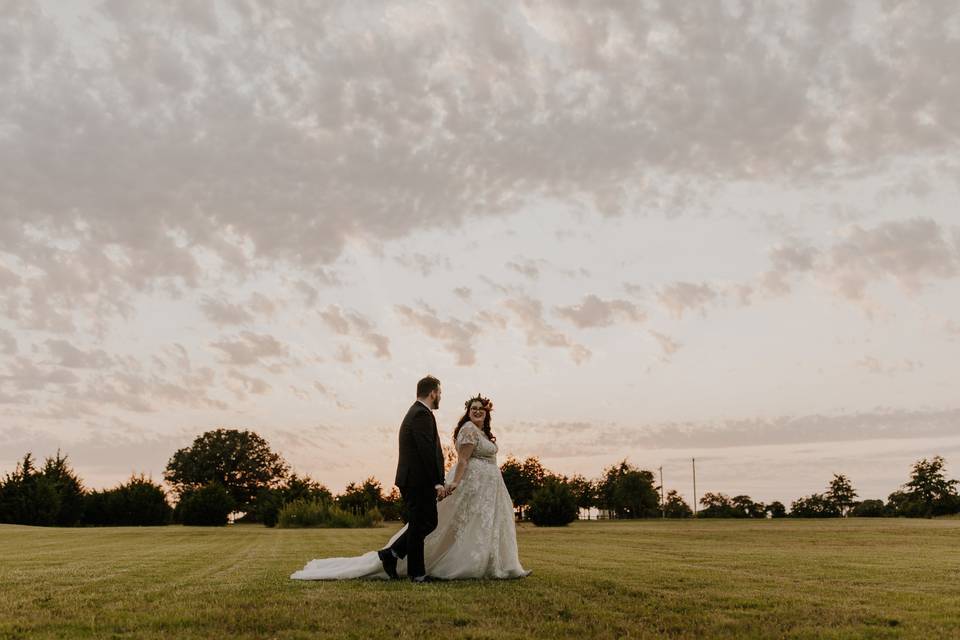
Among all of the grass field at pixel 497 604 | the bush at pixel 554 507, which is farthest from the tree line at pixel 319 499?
the grass field at pixel 497 604

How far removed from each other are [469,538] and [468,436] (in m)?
1.44

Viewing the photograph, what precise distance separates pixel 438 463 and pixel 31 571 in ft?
23.1

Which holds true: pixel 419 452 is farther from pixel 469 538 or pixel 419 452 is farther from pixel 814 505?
pixel 814 505

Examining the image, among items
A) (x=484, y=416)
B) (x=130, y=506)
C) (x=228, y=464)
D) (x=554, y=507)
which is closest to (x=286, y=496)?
(x=130, y=506)

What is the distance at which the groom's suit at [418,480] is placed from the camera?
10.0 metres

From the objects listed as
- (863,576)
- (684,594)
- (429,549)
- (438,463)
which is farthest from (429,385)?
(863,576)

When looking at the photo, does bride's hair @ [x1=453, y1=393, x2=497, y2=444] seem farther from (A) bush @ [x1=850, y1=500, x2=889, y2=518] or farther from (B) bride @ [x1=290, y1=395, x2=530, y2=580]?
(A) bush @ [x1=850, y1=500, x2=889, y2=518]

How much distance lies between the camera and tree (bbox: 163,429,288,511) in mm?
96062

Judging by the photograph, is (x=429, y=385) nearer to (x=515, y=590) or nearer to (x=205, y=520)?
(x=515, y=590)

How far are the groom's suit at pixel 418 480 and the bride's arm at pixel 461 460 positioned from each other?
713mm

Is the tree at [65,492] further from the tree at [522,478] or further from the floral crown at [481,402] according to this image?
the floral crown at [481,402]

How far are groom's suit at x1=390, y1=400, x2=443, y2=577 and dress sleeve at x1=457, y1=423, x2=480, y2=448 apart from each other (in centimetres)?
89

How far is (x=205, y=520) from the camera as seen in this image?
48.2 m

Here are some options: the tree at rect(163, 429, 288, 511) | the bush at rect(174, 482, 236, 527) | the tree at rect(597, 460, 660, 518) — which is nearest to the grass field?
the bush at rect(174, 482, 236, 527)
